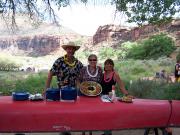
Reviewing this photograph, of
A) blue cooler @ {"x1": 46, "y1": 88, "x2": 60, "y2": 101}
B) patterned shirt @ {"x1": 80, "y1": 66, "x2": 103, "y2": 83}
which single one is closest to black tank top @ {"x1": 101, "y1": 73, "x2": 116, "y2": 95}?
patterned shirt @ {"x1": 80, "y1": 66, "x2": 103, "y2": 83}

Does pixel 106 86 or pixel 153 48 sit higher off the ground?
pixel 153 48

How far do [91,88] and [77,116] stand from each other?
71 cm

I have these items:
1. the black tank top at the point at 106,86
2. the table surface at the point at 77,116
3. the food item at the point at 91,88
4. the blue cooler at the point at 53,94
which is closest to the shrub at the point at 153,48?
the black tank top at the point at 106,86

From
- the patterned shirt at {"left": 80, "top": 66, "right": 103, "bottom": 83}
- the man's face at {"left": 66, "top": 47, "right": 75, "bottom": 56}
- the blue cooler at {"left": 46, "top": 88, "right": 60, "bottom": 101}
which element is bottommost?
the blue cooler at {"left": 46, "top": 88, "right": 60, "bottom": 101}

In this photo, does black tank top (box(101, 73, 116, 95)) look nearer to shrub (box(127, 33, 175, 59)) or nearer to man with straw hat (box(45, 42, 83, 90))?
man with straw hat (box(45, 42, 83, 90))

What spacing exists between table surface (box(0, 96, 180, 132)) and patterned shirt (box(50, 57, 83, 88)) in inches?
24.4

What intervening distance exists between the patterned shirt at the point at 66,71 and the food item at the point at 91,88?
0.79ft

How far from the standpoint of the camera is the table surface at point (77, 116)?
16.8 feet

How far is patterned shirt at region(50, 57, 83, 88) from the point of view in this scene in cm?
596

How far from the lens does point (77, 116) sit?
5184 mm

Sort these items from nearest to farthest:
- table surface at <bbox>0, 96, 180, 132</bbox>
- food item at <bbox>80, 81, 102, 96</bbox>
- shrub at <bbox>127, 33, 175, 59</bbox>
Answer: table surface at <bbox>0, 96, 180, 132</bbox> < food item at <bbox>80, 81, 102, 96</bbox> < shrub at <bbox>127, 33, 175, 59</bbox>

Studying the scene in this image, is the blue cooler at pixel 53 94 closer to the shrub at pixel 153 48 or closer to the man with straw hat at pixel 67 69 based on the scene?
the man with straw hat at pixel 67 69

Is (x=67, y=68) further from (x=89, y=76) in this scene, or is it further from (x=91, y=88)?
(x=91, y=88)

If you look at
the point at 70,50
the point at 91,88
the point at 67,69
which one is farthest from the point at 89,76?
the point at 70,50
